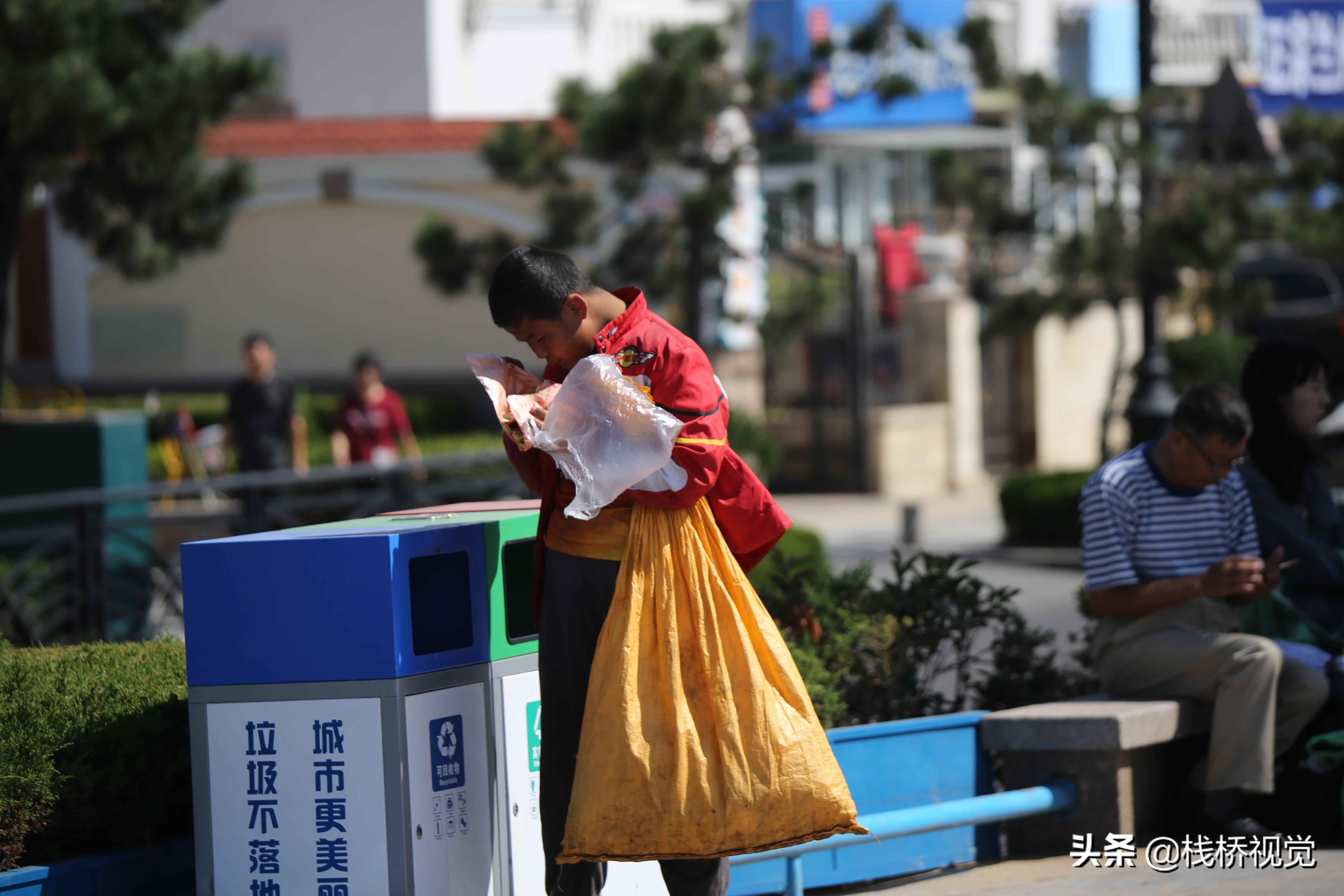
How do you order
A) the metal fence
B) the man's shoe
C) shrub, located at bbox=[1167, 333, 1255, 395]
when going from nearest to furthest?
1. the man's shoe
2. the metal fence
3. shrub, located at bbox=[1167, 333, 1255, 395]

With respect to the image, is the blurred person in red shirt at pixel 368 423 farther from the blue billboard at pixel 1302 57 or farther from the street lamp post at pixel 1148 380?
the blue billboard at pixel 1302 57

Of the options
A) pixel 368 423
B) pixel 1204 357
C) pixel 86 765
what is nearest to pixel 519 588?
pixel 86 765

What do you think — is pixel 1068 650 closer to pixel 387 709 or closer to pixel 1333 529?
pixel 1333 529

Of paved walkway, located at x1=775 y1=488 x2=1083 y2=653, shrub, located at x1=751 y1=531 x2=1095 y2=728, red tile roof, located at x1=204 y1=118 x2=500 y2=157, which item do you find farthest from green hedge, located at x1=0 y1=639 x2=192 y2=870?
red tile roof, located at x1=204 y1=118 x2=500 y2=157

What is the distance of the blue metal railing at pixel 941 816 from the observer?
456 cm

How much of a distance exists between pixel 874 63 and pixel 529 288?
74.5 feet

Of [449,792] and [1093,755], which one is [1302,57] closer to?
[1093,755]

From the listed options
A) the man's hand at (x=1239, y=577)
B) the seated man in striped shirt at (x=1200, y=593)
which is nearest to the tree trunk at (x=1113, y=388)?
the seated man in striped shirt at (x=1200, y=593)

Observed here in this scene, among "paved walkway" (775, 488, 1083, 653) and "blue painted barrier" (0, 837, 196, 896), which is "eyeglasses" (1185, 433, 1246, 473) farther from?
"paved walkway" (775, 488, 1083, 653)

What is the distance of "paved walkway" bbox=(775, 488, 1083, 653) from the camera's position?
11727mm

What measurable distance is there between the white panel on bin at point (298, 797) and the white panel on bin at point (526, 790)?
399mm

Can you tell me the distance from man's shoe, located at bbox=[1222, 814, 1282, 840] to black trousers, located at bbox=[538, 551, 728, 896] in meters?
2.13

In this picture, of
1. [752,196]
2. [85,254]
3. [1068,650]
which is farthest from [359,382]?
[85,254]

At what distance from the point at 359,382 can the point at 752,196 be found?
9.60m
